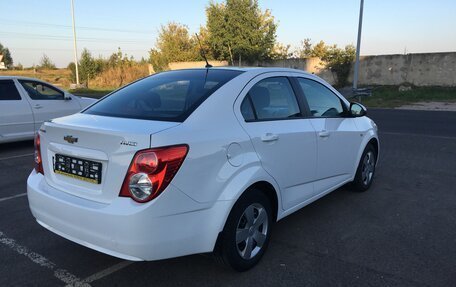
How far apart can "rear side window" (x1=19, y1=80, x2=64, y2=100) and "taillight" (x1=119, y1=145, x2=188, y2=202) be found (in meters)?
7.09


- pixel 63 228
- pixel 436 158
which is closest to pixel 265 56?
pixel 436 158

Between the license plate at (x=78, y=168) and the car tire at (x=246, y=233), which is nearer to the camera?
the license plate at (x=78, y=168)

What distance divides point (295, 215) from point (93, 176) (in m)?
2.49

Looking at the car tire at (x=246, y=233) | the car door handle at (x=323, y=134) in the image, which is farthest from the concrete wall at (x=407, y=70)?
the car tire at (x=246, y=233)

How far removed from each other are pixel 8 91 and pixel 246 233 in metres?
7.11

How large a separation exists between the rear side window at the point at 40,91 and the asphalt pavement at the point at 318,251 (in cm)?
353

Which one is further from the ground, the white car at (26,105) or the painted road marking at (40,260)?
the white car at (26,105)

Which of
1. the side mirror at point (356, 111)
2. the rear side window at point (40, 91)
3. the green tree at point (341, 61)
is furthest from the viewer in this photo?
the green tree at point (341, 61)

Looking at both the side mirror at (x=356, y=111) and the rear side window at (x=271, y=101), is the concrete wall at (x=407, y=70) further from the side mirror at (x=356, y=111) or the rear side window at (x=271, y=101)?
the rear side window at (x=271, y=101)

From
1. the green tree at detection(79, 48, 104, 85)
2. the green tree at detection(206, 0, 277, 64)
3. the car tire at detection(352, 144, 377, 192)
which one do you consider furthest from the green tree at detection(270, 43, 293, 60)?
the car tire at detection(352, 144, 377, 192)

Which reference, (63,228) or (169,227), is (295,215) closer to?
(169,227)

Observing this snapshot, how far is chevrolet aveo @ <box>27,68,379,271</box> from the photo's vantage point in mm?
2645

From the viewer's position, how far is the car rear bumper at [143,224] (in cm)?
261

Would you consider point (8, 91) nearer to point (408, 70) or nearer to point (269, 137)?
point (269, 137)
